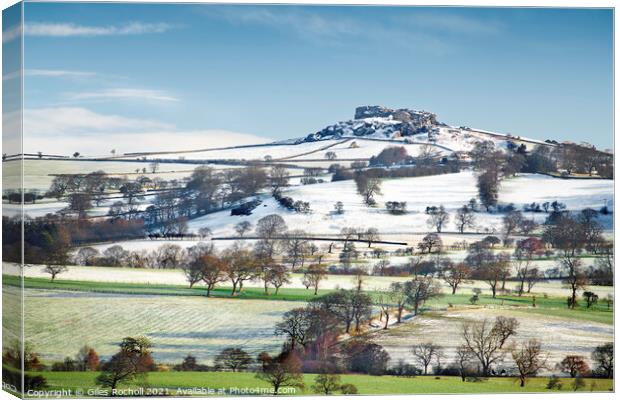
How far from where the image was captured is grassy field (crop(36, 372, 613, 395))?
21.0m

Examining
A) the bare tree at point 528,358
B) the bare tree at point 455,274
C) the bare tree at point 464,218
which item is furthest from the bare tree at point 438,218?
the bare tree at point 528,358

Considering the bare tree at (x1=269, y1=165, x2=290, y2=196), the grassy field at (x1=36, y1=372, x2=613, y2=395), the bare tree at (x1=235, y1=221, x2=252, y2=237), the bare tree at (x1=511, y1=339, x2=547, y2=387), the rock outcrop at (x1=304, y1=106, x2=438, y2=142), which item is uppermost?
the rock outcrop at (x1=304, y1=106, x2=438, y2=142)

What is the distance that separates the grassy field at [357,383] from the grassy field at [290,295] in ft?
4.32

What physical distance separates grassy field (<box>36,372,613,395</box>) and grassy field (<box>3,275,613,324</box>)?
4.32 ft

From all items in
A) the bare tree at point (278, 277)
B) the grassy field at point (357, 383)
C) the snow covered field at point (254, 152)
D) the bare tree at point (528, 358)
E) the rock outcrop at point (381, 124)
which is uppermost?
the rock outcrop at point (381, 124)

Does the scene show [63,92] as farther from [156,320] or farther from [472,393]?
[472,393]

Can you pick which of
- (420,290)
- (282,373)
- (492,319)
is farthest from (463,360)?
(282,373)

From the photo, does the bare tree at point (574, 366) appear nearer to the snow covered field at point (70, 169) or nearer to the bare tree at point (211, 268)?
the bare tree at point (211, 268)

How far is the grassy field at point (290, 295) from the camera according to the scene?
2145cm

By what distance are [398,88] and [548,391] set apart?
617cm

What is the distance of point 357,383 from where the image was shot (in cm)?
2172

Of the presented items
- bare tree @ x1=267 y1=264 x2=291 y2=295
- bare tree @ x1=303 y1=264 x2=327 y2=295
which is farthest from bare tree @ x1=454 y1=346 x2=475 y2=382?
bare tree @ x1=267 y1=264 x2=291 y2=295

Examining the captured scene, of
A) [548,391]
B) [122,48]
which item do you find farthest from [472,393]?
[122,48]

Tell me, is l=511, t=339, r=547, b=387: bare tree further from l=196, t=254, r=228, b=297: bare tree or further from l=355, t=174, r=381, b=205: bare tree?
l=196, t=254, r=228, b=297: bare tree
